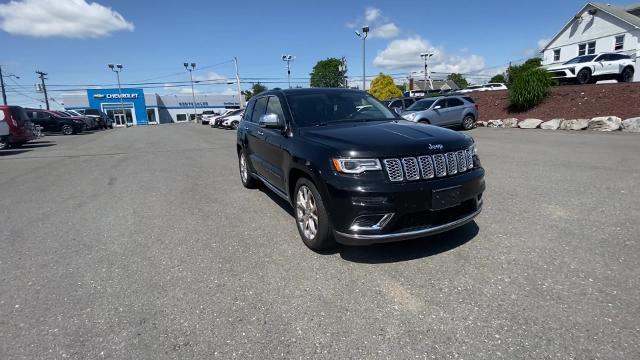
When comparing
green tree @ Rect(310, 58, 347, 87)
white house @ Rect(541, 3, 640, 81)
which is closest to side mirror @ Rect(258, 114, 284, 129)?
white house @ Rect(541, 3, 640, 81)

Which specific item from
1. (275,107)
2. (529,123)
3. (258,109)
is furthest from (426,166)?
(529,123)

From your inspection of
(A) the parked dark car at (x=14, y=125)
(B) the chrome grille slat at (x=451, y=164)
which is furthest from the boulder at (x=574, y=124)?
(A) the parked dark car at (x=14, y=125)

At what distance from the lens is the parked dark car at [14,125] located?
48.9ft

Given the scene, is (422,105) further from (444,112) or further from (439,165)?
(439,165)

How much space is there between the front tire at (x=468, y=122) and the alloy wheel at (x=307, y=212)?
15.3m

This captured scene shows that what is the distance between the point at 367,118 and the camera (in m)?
4.57

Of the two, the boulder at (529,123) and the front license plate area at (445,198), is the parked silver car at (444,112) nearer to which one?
the boulder at (529,123)

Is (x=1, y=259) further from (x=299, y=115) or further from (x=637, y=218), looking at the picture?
(x=637, y=218)

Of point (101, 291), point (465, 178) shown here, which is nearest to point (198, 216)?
point (101, 291)

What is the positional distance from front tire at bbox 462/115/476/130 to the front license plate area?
15.3 meters

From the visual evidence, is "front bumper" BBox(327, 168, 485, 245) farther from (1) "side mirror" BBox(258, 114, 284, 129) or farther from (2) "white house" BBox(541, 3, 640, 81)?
(2) "white house" BBox(541, 3, 640, 81)

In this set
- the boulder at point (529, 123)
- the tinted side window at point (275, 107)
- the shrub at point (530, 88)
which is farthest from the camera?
the shrub at point (530, 88)

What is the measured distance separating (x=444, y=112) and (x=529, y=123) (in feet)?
14.0

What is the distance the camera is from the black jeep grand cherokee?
3.12 meters
